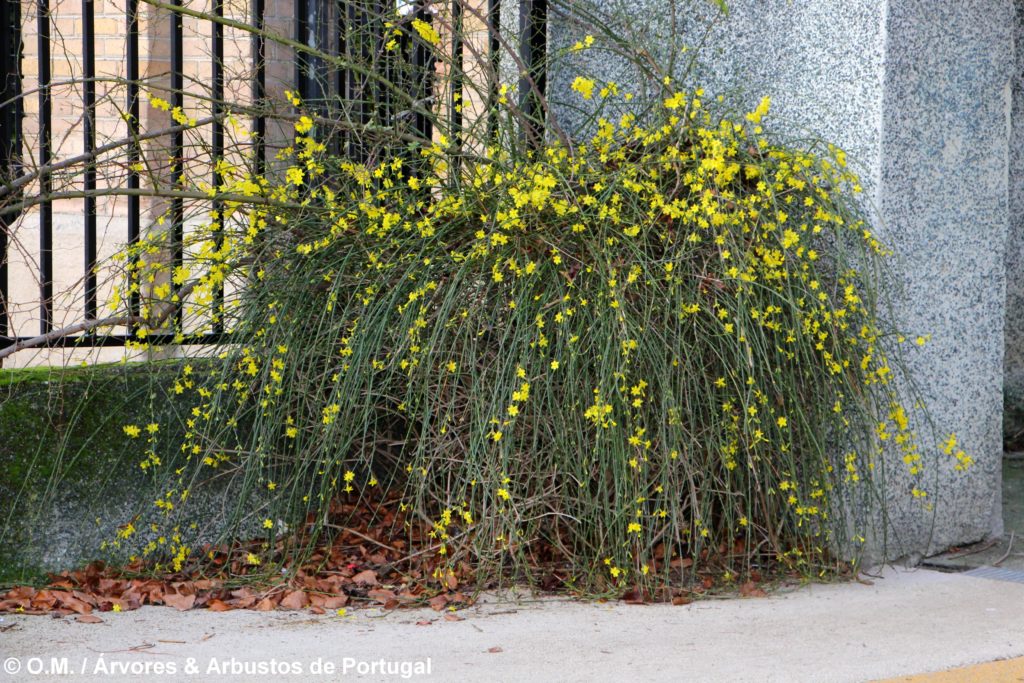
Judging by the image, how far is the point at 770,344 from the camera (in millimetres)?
2988

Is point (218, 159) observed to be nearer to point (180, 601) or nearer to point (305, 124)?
point (305, 124)

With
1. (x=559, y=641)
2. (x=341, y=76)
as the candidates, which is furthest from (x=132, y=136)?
(x=559, y=641)

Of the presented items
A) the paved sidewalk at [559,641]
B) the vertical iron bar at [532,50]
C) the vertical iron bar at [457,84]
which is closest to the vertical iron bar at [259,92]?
the vertical iron bar at [457,84]

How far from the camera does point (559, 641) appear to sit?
2545 millimetres

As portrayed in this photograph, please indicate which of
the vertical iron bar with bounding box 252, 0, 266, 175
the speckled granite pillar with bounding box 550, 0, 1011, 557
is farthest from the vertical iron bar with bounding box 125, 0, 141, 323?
the speckled granite pillar with bounding box 550, 0, 1011, 557

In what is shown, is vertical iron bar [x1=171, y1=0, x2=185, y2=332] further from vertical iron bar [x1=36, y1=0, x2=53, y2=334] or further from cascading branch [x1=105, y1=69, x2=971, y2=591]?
vertical iron bar [x1=36, y1=0, x2=53, y2=334]

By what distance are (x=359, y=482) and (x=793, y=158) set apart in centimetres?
152

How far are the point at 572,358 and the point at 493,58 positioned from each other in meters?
1.27

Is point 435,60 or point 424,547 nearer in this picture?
point 424,547

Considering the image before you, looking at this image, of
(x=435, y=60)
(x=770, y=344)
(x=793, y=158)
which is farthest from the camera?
(x=435, y=60)

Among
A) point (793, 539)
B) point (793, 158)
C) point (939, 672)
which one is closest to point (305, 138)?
point (793, 158)

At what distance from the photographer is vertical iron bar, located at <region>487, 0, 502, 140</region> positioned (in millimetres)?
3506

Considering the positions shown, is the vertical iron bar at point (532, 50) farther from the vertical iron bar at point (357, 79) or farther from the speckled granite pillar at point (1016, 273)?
the speckled granite pillar at point (1016, 273)

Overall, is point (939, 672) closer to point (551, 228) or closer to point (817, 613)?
point (817, 613)
